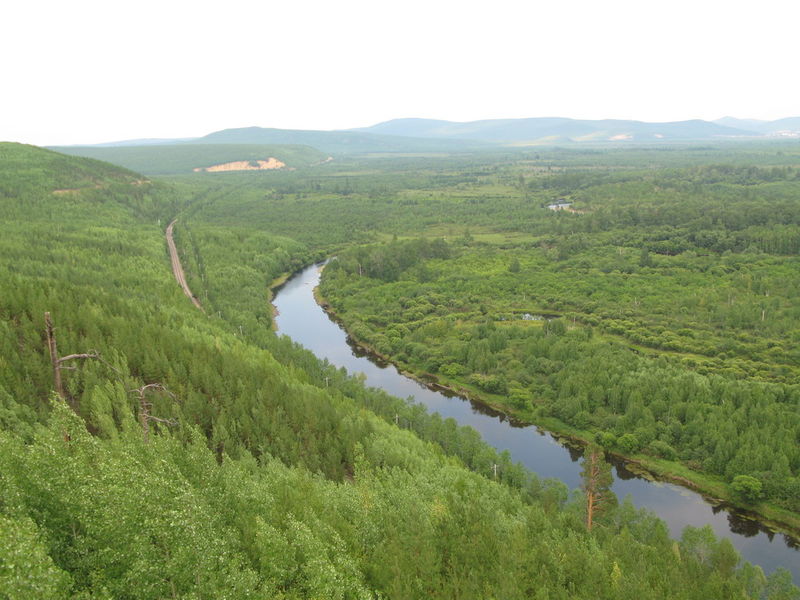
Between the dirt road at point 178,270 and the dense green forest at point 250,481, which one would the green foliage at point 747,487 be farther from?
the dirt road at point 178,270

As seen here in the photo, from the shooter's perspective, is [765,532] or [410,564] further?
[765,532]

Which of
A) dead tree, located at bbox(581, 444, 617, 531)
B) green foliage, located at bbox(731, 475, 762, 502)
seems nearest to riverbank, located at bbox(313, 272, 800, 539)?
green foliage, located at bbox(731, 475, 762, 502)

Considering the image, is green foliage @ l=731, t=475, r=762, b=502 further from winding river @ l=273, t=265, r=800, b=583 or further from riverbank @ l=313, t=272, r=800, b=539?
winding river @ l=273, t=265, r=800, b=583

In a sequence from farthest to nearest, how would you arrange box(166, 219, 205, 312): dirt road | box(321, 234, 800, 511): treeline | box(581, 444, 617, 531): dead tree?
box(166, 219, 205, 312): dirt road
box(321, 234, 800, 511): treeline
box(581, 444, 617, 531): dead tree

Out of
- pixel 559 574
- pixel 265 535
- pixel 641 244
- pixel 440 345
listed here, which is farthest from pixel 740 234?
pixel 265 535

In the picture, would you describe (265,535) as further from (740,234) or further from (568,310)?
(740,234)

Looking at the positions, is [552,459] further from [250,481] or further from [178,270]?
[178,270]

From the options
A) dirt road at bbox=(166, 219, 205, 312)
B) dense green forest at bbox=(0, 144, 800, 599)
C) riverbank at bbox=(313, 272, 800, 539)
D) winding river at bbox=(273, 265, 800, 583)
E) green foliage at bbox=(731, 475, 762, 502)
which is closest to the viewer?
dense green forest at bbox=(0, 144, 800, 599)

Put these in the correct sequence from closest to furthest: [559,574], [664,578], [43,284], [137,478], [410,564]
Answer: [137,478] → [410,564] → [559,574] → [664,578] → [43,284]
